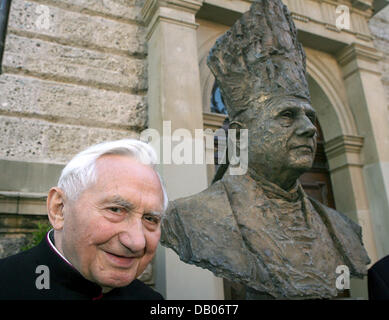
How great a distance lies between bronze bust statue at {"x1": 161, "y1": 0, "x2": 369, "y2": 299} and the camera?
5.76 feet

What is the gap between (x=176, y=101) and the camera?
11.1 ft

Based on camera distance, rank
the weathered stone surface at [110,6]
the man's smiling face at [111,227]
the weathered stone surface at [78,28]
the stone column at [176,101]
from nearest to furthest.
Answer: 1. the man's smiling face at [111,227]
2. the stone column at [176,101]
3. the weathered stone surface at [78,28]
4. the weathered stone surface at [110,6]

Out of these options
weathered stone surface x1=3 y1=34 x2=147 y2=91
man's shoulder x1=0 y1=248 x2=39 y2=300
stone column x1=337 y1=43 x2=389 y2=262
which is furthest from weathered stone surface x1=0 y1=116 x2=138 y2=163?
stone column x1=337 y1=43 x2=389 y2=262

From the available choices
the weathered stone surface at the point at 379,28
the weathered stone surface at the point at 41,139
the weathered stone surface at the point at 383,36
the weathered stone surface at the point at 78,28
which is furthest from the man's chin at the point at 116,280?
the weathered stone surface at the point at 379,28

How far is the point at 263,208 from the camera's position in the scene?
78.3 inches

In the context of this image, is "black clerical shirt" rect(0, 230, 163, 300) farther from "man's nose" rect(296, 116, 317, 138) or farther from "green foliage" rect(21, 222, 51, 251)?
"green foliage" rect(21, 222, 51, 251)

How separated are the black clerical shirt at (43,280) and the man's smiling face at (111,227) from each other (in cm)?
5

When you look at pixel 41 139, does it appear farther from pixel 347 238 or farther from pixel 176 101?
pixel 347 238

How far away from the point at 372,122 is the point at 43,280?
4.85 meters

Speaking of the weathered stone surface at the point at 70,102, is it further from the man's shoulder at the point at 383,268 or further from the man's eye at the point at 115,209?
the man's shoulder at the point at 383,268

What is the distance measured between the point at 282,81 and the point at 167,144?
1486mm

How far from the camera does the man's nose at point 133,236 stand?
3.48 ft
